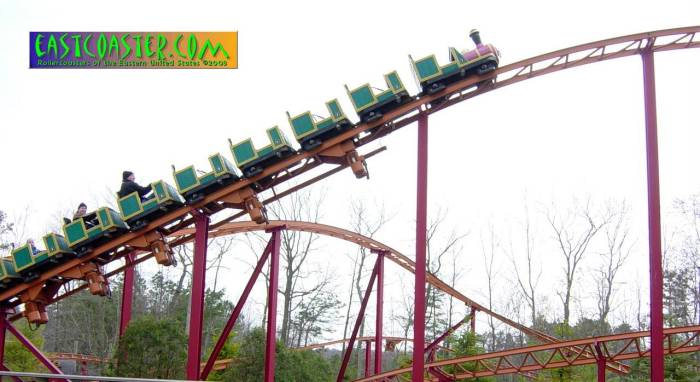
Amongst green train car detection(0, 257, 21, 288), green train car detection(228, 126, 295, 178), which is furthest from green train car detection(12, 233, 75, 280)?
green train car detection(228, 126, 295, 178)

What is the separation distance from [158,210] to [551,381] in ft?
41.8

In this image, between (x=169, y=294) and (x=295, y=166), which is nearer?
(x=295, y=166)

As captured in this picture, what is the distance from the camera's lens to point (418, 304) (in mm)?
11484

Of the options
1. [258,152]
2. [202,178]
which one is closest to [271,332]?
[202,178]

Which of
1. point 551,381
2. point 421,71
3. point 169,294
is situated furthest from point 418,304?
point 169,294

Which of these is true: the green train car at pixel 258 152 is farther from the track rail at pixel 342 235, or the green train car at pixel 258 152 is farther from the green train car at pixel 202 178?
the track rail at pixel 342 235

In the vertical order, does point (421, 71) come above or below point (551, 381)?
above

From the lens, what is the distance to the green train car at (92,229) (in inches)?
501

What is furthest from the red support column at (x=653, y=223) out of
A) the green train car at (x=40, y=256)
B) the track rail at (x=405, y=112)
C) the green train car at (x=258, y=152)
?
the green train car at (x=40, y=256)

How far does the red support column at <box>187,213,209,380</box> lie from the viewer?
1211 centimetres

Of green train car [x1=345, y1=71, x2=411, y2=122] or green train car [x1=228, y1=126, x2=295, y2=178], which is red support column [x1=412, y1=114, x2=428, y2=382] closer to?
green train car [x1=345, y1=71, x2=411, y2=122]

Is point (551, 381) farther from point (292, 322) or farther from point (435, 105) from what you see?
point (292, 322)

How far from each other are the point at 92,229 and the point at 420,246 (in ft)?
19.2

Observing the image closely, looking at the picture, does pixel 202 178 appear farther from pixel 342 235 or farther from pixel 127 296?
pixel 342 235
